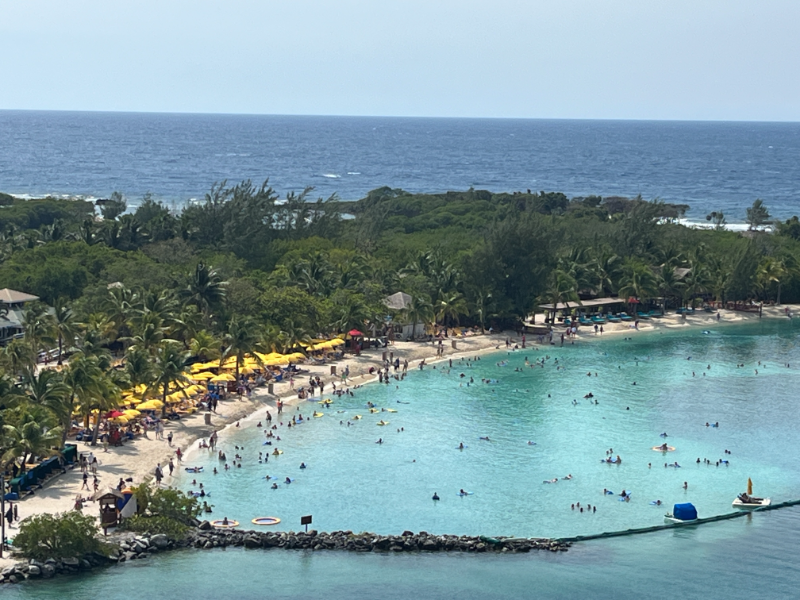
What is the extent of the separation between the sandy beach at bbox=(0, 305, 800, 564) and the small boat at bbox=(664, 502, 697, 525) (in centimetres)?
2074

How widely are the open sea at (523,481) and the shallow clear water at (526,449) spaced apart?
0.13 m

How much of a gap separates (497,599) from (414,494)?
979 centimetres

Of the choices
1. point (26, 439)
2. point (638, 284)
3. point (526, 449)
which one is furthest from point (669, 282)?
point (26, 439)

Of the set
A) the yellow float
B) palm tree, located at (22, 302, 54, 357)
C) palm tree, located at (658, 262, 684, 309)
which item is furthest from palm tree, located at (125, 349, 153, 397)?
palm tree, located at (658, 262, 684, 309)

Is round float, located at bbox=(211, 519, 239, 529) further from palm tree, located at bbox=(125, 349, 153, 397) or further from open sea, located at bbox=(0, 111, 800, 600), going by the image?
palm tree, located at bbox=(125, 349, 153, 397)

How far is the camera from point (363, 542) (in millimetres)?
37906

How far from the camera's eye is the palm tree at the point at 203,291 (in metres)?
63.1

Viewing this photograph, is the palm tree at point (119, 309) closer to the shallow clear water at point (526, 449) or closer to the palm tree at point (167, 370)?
the palm tree at point (167, 370)

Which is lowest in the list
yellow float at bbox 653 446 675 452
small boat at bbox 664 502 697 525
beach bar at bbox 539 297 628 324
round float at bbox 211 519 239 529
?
round float at bbox 211 519 239 529

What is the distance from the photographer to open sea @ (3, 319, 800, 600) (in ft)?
117

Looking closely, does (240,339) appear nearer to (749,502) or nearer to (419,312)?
(419,312)

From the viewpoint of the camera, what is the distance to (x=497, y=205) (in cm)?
12512

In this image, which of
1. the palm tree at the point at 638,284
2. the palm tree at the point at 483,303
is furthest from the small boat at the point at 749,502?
the palm tree at the point at 638,284

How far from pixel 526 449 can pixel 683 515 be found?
33.9 feet
